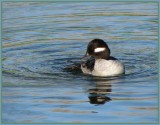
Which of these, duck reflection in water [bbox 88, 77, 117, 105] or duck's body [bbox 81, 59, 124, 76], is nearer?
duck reflection in water [bbox 88, 77, 117, 105]

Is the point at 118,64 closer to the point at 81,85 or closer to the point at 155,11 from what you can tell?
the point at 81,85

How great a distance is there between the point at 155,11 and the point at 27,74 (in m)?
8.79

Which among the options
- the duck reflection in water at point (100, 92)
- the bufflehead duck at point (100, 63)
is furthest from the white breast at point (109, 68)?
the duck reflection in water at point (100, 92)

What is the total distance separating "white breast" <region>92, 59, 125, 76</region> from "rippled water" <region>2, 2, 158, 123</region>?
0.36 m

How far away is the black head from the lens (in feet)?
55.3

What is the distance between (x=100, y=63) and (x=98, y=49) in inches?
17.1

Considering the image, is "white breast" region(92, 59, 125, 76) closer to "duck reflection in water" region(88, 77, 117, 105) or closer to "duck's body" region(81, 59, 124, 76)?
"duck's body" region(81, 59, 124, 76)

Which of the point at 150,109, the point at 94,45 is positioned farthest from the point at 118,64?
the point at 150,109

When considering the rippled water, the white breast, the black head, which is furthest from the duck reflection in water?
the black head

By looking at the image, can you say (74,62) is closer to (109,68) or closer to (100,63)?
(100,63)

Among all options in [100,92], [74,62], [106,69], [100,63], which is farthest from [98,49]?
[100,92]

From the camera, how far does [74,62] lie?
18266 mm

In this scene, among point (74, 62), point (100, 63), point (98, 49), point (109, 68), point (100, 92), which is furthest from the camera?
point (74, 62)

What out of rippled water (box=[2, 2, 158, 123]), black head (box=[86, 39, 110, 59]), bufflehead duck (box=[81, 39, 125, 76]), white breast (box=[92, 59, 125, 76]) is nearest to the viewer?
rippled water (box=[2, 2, 158, 123])
